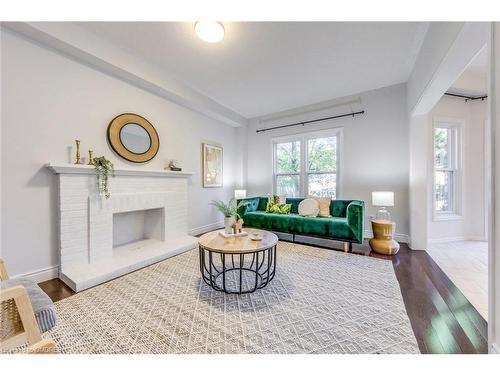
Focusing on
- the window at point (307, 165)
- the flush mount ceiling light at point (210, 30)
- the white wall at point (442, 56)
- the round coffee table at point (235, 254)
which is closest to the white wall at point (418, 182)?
the white wall at point (442, 56)

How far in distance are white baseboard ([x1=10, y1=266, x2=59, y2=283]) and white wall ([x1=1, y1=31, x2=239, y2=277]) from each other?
0.04ft

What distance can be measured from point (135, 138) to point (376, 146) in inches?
162

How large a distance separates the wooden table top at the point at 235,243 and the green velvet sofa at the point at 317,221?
1.25 m

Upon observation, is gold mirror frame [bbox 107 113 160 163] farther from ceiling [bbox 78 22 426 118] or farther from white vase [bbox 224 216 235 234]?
white vase [bbox 224 216 235 234]

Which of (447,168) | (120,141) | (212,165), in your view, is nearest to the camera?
(120,141)

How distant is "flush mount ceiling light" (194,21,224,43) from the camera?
2080 mm

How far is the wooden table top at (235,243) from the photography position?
73.5 inches

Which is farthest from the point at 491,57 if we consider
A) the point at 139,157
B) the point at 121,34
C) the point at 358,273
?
the point at 139,157

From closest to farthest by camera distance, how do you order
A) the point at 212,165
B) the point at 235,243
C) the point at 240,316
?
the point at 240,316, the point at 235,243, the point at 212,165

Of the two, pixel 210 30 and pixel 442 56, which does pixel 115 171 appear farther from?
pixel 442 56

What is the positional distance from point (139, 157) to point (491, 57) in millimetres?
3646

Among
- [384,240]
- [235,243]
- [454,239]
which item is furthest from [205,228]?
[454,239]

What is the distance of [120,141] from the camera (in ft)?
9.51

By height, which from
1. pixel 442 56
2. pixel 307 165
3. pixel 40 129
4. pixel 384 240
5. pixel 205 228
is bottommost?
pixel 205 228
